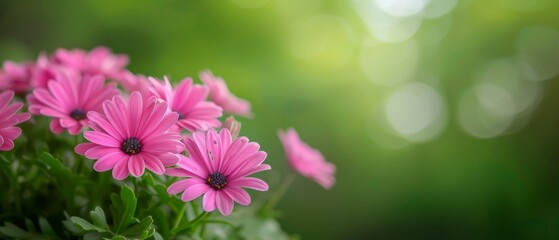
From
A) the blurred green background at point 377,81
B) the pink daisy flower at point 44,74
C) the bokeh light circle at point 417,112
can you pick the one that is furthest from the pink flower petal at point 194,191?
the bokeh light circle at point 417,112

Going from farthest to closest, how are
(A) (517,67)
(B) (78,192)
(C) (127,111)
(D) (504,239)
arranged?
1. (A) (517,67)
2. (D) (504,239)
3. (B) (78,192)
4. (C) (127,111)

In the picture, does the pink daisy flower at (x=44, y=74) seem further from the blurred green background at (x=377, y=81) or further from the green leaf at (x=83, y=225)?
the blurred green background at (x=377, y=81)

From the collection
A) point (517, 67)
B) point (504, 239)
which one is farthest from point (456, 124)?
point (504, 239)

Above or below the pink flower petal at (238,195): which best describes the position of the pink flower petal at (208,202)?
below

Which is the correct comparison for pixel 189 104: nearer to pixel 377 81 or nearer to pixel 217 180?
pixel 217 180

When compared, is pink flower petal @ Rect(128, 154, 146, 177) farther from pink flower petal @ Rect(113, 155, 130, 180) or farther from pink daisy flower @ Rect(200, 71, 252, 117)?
pink daisy flower @ Rect(200, 71, 252, 117)

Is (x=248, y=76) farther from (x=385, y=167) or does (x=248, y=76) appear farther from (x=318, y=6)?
(x=385, y=167)

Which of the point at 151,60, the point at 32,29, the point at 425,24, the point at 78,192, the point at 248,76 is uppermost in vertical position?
the point at 425,24

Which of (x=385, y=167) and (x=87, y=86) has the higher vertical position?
(x=385, y=167)
